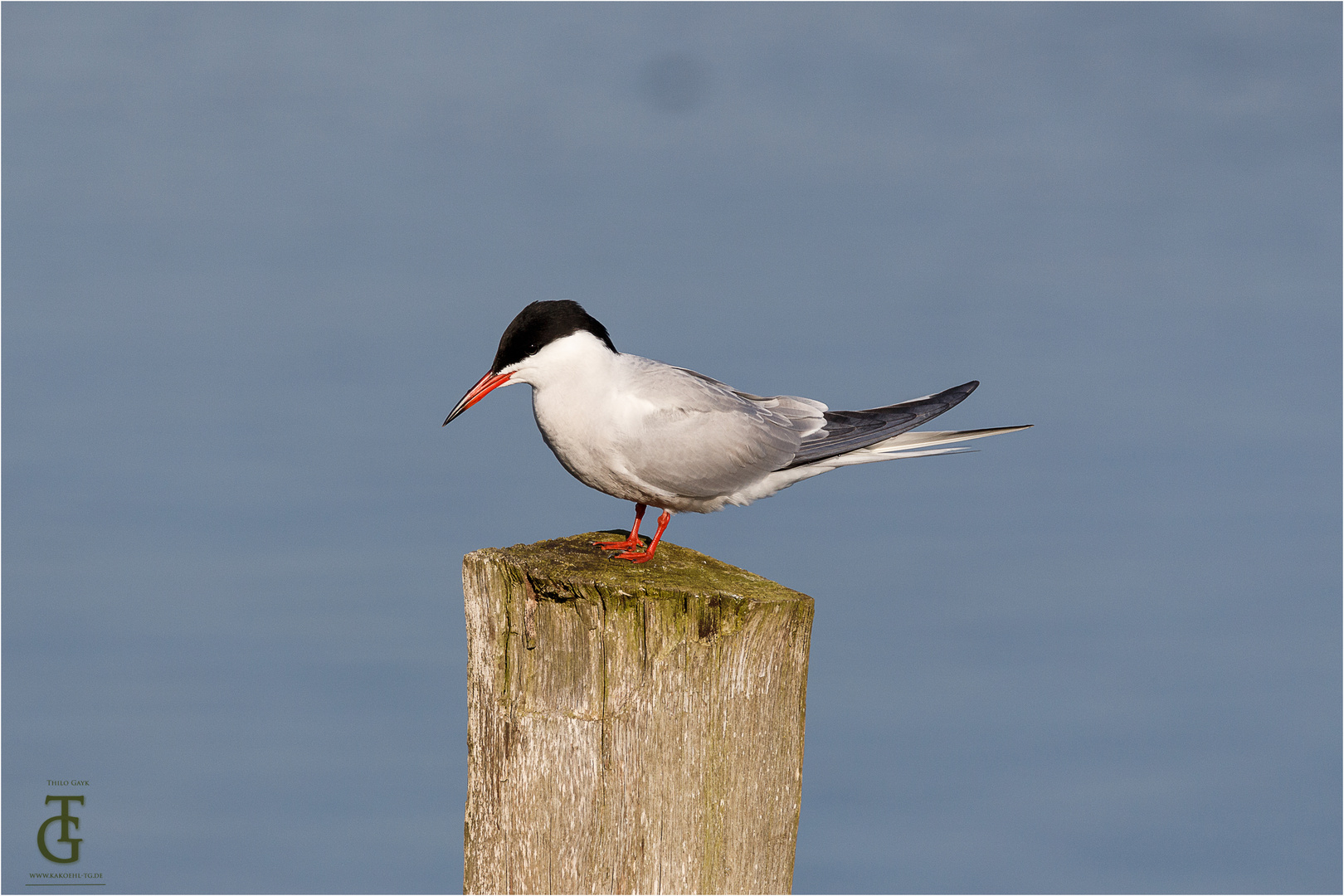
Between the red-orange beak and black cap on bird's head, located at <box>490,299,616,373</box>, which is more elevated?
black cap on bird's head, located at <box>490,299,616,373</box>

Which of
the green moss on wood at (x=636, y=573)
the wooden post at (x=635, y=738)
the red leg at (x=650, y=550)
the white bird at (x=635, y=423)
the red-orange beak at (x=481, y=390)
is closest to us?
the wooden post at (x=635, y=738)

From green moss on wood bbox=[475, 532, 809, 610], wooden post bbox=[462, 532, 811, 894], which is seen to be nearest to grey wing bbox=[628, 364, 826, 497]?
green moss on wood bbox=[475, 532, 809, 610]

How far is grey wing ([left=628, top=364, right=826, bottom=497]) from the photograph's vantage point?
715 cm

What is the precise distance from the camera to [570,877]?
545 cm

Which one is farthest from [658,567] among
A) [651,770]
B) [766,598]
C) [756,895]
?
[756,895]

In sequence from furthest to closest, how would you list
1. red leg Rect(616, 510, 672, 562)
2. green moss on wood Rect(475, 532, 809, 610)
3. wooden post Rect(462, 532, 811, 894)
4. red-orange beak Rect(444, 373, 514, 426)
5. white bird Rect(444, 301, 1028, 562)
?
1. red-orange beak Rect(444, 373, 514, 426)
2. white bird Rect(444, 301, 1028, 562)
3. red leg Rect(616, 510, 672, 562)
4. green moss on wood Rect(475, 532, 809, 610)
5. wooden post Rect(462, 532, 811, 894)

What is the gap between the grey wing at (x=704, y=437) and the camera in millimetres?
7148

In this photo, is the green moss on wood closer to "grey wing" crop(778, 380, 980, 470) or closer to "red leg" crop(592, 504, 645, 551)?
"red leg" crop(592, 504, 645, 551)

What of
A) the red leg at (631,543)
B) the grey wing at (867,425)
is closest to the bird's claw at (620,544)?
the red leg at (631,543)

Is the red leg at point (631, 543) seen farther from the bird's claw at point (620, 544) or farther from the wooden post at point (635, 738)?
the wooden post at point (635, 738)

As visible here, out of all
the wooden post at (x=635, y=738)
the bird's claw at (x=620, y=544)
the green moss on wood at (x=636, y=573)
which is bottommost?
the wooden post at (x=635, y=738)

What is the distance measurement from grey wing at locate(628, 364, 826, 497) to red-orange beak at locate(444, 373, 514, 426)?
0.80 metres

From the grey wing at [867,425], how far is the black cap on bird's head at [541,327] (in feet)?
5.01

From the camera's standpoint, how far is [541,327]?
7098 mm
